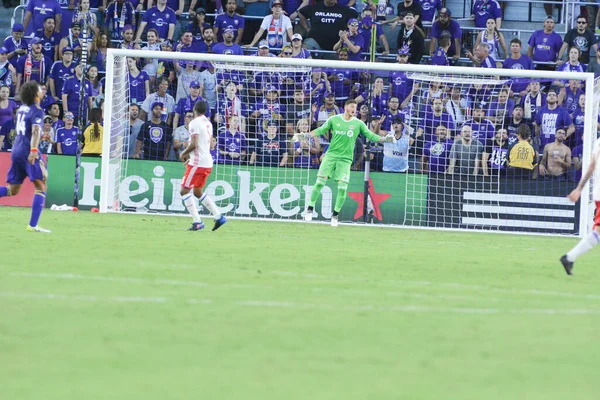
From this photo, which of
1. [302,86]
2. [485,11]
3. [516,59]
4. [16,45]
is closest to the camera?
[302,86]

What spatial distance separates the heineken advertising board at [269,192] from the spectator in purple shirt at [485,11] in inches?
229

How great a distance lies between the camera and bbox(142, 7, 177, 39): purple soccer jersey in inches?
982

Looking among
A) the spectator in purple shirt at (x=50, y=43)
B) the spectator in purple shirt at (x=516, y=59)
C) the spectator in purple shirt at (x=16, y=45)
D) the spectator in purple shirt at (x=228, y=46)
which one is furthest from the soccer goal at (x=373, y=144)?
the spectator in purple shirt at (x=16, y=45)

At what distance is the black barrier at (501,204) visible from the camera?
2094 cm

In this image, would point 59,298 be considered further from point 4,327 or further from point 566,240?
point 566,240

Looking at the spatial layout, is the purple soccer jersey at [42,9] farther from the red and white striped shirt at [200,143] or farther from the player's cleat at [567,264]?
the player's cleat at [567,264]

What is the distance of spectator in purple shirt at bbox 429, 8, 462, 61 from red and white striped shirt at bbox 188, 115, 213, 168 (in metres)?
8.90

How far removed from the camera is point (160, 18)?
25.0m

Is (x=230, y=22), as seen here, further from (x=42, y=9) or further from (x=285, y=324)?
(x=285, y=324)

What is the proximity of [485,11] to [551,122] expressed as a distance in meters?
4.42

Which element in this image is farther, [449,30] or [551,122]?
[449,30]

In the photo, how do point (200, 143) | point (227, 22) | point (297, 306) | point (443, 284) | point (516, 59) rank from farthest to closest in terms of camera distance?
point (227, 22), point (516, 59), point (200, 143), point (443, 284), point (297, 306)

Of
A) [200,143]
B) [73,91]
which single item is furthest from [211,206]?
[73,91]

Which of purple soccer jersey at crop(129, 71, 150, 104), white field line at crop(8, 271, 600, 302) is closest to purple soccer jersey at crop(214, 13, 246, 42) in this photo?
purple soccer jersey at crop(129, 71, 150, 104)
